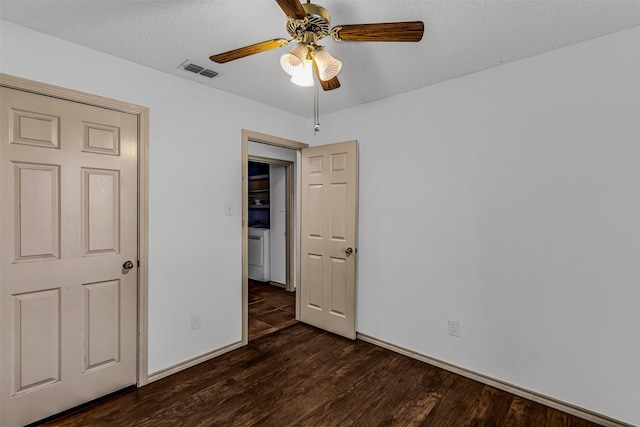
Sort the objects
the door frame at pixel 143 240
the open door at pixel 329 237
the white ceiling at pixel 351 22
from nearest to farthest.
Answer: the white ceiling at pixel 351 22 → the door frame at pixel 143 240 → the open door at pixel 329 237

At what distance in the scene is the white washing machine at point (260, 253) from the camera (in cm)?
534

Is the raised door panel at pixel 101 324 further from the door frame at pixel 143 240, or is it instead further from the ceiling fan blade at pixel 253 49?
the ceiling fan blade at pixel 253 49

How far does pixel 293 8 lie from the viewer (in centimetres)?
131

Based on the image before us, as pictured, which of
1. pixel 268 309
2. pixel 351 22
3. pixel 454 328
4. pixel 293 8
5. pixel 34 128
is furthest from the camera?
pixel 268 309

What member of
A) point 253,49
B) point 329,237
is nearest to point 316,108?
point 329,237

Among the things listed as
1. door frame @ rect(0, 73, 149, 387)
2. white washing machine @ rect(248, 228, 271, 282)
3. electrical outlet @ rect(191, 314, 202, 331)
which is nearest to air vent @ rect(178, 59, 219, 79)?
door frame @ rect(0, 73, 149, 387)

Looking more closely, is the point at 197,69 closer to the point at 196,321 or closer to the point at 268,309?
the point at 196,321

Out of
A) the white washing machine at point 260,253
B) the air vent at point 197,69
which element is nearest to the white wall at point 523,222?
the air vent at point 197,69

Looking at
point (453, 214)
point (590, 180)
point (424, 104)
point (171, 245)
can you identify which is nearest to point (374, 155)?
point (424, 104)

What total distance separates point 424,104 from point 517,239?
1.35m

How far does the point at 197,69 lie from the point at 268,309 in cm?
292

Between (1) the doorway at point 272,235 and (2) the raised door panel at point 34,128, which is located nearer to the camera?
(2) the raised door panel at point 34,128

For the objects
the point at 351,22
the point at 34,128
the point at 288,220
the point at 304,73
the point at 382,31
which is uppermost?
the point at 351,22

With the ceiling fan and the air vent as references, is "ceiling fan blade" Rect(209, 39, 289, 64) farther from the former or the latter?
the air vent
